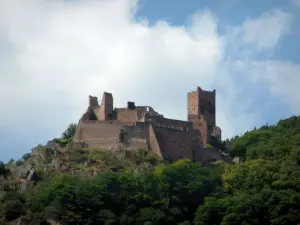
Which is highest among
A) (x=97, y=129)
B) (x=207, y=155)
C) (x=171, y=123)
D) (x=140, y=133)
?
(x=171, y=123)

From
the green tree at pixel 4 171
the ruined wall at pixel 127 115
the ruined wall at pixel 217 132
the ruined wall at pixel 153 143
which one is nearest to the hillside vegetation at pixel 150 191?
the green tree at pixel 4 171

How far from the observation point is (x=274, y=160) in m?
78.9

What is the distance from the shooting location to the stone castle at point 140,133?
266 feet

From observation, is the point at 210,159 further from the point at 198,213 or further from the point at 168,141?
the point at 198,213

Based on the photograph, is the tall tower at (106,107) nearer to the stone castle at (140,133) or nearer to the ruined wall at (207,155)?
the stone castle at (140,133)

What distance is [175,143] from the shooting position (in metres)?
82.6

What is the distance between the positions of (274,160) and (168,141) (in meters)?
9.96

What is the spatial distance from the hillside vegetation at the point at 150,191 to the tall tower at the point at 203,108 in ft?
31.1

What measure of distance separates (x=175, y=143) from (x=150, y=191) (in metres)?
9.92

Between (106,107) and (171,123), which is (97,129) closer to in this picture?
(106,107)

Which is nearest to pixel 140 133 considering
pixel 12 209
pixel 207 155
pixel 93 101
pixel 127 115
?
pixel 127 115

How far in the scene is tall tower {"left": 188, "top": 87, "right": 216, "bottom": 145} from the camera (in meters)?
89.2

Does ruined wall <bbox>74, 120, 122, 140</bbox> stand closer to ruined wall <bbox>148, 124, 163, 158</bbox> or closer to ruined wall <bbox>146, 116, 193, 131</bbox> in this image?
ruined wall <bbox>148, 124, 163, 158</bbox>

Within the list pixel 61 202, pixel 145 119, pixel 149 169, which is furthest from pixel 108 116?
pixel 61 202
